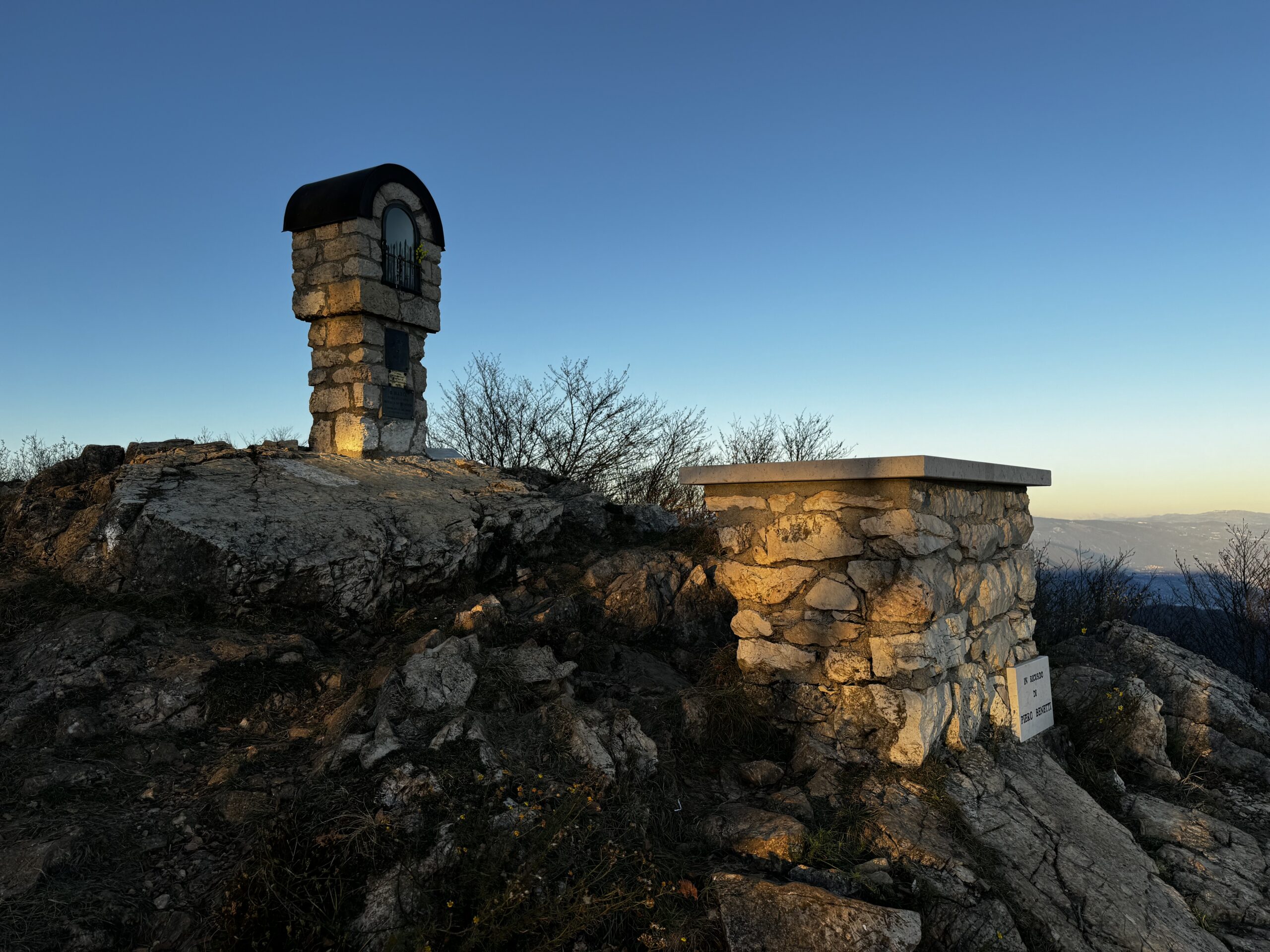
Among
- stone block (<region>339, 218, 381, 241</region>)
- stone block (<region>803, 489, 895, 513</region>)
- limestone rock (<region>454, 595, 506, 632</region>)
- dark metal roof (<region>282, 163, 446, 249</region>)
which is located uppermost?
dark metal roof (<region>282, 163, 446, 249</region>)

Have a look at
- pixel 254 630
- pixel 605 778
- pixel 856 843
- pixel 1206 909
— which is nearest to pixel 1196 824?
pixel 1206 909

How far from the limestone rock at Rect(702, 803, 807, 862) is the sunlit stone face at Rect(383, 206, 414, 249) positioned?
7.36 m

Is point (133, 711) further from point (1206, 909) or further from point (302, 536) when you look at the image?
point (1206, 909)

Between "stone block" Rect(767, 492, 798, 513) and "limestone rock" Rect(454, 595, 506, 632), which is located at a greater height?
"stone block" Rect(767, 492, 798, 513)

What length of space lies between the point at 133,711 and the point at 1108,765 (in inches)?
233

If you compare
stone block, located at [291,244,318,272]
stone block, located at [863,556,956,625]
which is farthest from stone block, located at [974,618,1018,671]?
stone block, located at [291,244,318,272]

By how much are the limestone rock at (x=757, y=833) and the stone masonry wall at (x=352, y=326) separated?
6089 millimetres

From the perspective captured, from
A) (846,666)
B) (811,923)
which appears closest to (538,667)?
(846,666)

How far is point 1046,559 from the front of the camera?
11.0 metres

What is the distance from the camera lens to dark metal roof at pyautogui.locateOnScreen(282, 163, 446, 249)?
832cm

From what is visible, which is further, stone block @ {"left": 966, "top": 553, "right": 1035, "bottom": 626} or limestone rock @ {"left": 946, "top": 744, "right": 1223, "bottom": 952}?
stone block @ {"left": 966, "top": 553, "right": 1035, "bottom": 626}

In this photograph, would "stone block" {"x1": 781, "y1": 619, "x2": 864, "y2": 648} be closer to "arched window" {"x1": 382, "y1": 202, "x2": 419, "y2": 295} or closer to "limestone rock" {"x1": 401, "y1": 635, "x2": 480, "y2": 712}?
"limestone rock" {"x1": 401, "y1": 635, "x2": 480, "y2": 712}

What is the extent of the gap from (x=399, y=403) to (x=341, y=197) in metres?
2.33

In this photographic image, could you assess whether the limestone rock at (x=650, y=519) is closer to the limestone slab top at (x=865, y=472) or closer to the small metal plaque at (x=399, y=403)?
the small metal plaque at (x=399, y=403)
